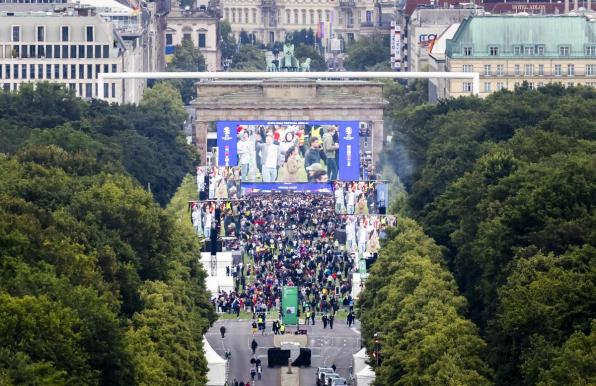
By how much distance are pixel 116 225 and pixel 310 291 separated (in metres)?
26.6

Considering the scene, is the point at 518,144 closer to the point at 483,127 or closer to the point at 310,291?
the point at 310,291

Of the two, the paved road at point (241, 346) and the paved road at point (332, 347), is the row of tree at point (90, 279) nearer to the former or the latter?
the paved road at point (241, 346)

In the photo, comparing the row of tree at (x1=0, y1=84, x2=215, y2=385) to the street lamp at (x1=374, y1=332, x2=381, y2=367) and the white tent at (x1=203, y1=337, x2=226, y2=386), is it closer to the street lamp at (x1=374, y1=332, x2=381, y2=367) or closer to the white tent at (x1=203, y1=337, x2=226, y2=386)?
the white tent at (x1=203, y1=337, x2=226, y2=386)

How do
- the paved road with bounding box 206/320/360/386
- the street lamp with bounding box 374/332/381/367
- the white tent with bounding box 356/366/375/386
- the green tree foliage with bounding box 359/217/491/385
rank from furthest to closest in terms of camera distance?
the paved road with bounding box 206/320/360/386 < the white tent with bounding box 356/366/375/386 < the street lamp with bounding box 374/332/381/367 < the green tree foliage with bounding box 359/217/491/385

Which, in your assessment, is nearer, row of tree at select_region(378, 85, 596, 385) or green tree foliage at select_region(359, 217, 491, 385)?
row of tree at select_region(378, 85, 596, 385)

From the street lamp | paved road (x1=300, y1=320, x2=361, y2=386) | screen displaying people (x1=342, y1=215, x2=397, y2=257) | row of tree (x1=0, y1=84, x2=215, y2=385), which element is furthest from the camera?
screen displaying people (x1=342, y1=215, x2=397, y2=257)

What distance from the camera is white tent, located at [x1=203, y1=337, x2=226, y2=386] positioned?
14088 cm

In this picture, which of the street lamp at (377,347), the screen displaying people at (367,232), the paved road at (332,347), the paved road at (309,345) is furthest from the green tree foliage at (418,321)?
the screen displaying people at (367,232)

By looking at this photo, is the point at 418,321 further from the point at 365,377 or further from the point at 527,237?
the point at 365,377

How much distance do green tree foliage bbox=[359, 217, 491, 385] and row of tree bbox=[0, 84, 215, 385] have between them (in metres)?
7.15

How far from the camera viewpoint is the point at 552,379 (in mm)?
107562

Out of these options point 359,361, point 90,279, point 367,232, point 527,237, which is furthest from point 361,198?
point 90,279

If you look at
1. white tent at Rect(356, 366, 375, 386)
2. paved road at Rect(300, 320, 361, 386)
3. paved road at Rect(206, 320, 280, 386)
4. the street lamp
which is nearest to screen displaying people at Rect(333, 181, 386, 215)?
Answer: paved road at Rect(300, 320, 361, 386)

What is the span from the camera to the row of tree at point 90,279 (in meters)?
106
